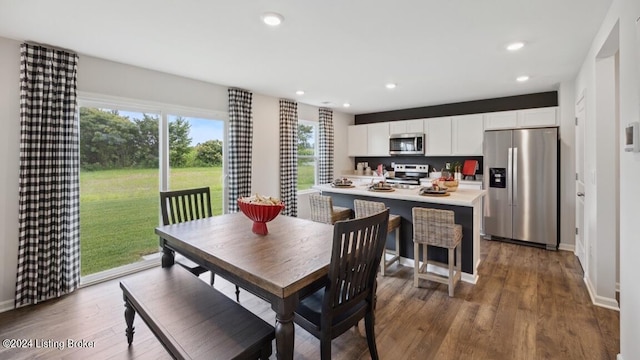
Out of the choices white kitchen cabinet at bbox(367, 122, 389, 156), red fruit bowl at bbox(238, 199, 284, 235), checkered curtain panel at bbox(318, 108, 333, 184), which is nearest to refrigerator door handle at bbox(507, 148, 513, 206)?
white kitchen cabinet at bbox(367, 122, 389, 156)

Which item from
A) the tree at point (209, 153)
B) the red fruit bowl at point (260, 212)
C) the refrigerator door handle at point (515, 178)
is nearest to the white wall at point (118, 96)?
the tree at point (209, 153)

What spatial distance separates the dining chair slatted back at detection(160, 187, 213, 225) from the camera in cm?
250

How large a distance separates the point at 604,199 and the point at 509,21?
1.70m

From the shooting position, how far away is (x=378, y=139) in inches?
239

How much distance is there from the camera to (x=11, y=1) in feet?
6.19

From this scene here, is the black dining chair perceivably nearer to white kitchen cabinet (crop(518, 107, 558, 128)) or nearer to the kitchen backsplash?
white kitchen cabinet (crop(518, 107, 558, 128))

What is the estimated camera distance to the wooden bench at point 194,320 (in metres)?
1.31

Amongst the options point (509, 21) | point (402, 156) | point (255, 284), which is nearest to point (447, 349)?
point (255, 284)

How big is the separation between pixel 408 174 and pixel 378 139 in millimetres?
970

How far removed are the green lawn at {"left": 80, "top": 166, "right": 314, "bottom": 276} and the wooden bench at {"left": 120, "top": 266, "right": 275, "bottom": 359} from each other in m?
1.61

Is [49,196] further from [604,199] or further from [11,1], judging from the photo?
[604,199]

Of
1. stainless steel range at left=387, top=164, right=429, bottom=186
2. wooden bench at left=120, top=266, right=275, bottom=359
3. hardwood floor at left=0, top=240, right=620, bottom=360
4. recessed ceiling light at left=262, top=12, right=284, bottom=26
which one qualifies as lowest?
hardwood floor at left=0, top=240, right=620, bottom=360

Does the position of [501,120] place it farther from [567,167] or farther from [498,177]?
[567,167]

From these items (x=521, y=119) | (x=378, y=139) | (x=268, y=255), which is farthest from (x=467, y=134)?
(x=268, y=255)
